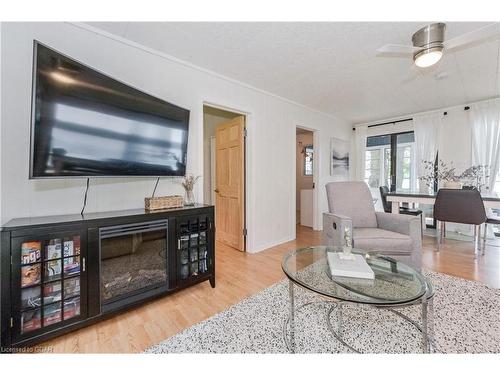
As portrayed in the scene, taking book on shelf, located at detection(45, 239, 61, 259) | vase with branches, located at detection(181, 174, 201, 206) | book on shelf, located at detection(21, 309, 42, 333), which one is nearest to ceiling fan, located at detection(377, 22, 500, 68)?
vase with branches, located at detection(181, 174, 201, 206)

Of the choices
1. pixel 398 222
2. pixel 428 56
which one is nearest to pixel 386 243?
pixel 398 222

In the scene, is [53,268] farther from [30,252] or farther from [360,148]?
[360,148]

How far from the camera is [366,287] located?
48.4 inches

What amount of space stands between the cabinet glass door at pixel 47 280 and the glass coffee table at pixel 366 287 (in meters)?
1.33

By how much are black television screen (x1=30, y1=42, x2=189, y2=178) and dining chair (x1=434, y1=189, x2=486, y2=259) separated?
353 cm

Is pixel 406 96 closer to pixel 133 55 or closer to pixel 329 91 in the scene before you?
pixel 329 91

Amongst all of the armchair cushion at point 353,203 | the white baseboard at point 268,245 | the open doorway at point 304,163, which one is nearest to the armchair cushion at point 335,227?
the armchair cushion at point 353,203

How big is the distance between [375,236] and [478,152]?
3188 millimetres

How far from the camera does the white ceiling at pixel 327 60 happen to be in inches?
73.1

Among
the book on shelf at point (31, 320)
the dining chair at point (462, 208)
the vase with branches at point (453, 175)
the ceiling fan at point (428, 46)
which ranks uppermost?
the ceiling fan at point (428, 46)

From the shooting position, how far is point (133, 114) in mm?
1741

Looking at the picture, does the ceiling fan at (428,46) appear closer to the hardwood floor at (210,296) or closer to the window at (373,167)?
the hardwood floor at (210,296)
